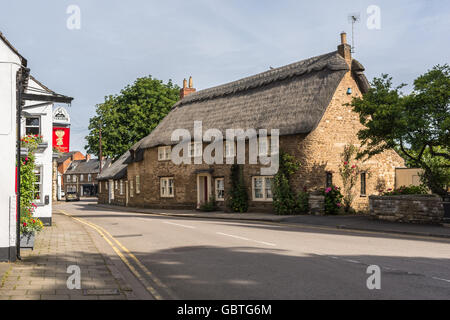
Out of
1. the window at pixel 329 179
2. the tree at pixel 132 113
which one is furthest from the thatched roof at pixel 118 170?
the window at pixel 329 179

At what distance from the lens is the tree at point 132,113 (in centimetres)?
4538

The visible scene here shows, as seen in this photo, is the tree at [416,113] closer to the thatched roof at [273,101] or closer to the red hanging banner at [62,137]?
the thatched roof at [273,101]

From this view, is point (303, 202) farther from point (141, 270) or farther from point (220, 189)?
point (141, 270)

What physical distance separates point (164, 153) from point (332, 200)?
1506cm

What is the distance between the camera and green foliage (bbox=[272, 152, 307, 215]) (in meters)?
23.7

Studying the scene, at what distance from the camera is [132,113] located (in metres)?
45.5

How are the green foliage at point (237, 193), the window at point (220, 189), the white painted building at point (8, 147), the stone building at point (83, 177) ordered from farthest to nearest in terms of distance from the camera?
the stone building at point (83, 177) → the window at point (220, 189) → the green foliage at point (237, 193) → the white painted building at point (8, 147)

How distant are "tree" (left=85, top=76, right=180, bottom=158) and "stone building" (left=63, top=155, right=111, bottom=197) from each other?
5037 centimetres

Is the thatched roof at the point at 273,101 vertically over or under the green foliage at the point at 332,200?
over

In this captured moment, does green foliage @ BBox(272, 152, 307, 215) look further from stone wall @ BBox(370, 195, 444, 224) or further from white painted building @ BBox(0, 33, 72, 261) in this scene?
white painted building @ BBox(0, 33, 72, 261)

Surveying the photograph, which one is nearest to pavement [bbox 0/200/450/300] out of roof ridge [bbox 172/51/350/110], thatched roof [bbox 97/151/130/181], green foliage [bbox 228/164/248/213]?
green foliage [bbox 228/164/248/213]

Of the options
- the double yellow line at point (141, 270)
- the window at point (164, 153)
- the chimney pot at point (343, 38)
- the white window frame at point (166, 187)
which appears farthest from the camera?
the window at point (164, 153)

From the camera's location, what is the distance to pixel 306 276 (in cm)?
767

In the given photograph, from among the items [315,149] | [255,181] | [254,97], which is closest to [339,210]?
[315,149]
